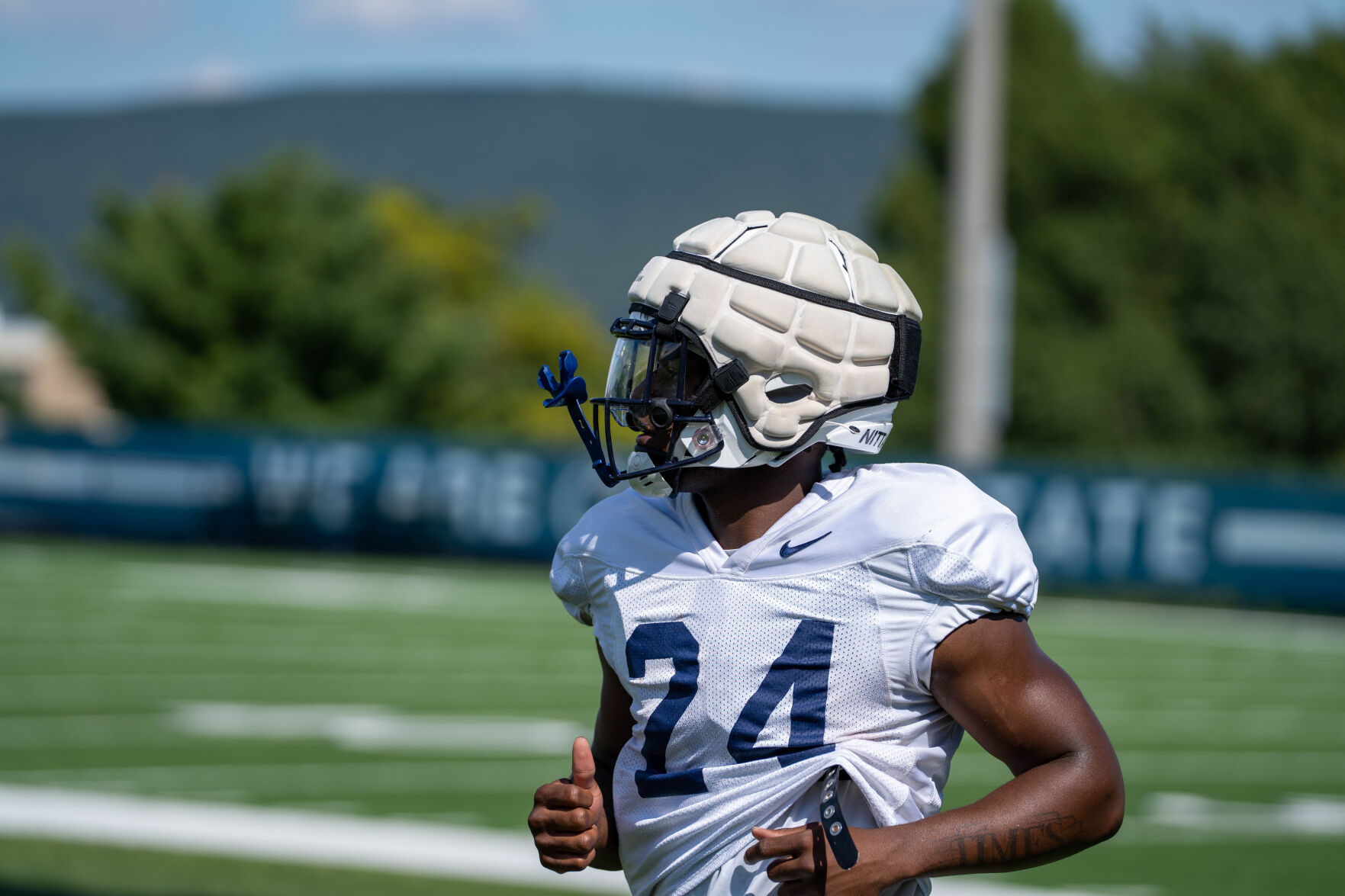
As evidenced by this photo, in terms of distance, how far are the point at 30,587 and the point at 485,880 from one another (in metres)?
9.34

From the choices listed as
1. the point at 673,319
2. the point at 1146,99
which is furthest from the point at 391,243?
the point at 673,319

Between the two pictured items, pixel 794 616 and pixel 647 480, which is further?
pixel 647 480

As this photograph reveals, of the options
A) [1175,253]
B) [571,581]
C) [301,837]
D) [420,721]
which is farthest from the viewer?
→ [1175,253]

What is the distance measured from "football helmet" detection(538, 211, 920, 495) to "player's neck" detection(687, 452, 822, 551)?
0.05 meters

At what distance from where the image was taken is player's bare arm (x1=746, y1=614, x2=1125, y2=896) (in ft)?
6.10

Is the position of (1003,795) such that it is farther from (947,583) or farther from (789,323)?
(789,323)

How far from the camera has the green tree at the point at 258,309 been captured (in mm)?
29188

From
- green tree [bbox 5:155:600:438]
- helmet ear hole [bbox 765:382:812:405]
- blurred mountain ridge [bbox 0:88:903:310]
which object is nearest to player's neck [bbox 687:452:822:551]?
helmet ear hole [bbox 765:382:812:405]

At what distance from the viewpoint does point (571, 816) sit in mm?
2062

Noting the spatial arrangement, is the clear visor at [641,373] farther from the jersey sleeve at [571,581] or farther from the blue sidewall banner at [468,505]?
the blue sidewall banner at [468,505]

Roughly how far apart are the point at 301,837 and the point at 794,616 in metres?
3.83

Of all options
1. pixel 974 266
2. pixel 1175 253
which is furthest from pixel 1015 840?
pixel 1175 253

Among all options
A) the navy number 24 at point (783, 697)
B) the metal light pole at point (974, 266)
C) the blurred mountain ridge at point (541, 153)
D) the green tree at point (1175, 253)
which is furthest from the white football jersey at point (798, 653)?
the blurred mountain ridge at point (541, 153)

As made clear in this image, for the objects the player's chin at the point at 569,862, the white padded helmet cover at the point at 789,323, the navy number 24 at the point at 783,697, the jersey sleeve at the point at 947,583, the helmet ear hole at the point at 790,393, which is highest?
the white padded helmet cover at the point at 789,323
